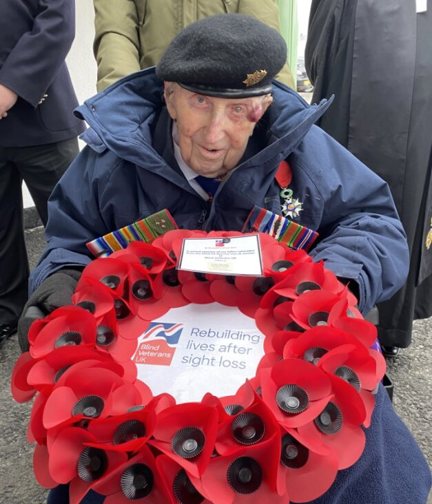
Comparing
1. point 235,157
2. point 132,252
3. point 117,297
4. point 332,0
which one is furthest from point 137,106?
point 332,0

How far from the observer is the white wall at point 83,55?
A: 3.00 meters

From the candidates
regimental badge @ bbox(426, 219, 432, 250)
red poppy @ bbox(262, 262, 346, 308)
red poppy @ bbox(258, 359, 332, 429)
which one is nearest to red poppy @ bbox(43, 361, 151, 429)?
red poppy @ bbox(258, 359, 332, 429)

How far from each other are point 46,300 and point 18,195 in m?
1.14

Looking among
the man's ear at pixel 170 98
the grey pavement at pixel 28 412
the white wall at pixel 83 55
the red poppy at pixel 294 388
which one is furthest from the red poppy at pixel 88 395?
the white wall at pixel 83 55

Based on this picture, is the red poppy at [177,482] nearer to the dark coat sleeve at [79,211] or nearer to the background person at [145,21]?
the dark coat sleeve at [79,211]

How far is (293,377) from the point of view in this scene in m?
0.73

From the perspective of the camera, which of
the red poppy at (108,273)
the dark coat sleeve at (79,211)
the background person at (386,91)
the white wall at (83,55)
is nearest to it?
the red poppy at (108,273)

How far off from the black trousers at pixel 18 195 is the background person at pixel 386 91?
97 cm

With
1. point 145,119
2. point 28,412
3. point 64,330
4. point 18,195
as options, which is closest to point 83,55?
point 18,195

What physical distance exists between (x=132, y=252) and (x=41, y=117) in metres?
0.93

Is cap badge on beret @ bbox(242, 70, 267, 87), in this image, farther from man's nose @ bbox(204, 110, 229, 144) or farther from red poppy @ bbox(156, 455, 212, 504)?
red poppy @ bbox(156, 455, 212, 504)


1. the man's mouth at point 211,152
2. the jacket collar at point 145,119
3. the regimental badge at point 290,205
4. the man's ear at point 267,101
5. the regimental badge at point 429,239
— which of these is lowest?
the regimental badge at point 429,239

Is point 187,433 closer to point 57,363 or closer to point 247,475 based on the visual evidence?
point 247,475

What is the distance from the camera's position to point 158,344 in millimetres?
896
